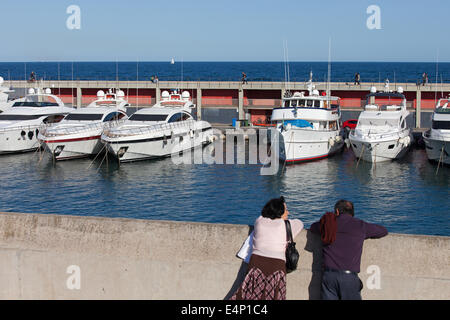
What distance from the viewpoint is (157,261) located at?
334 inches

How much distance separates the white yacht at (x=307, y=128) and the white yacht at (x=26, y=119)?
1590 centimetres

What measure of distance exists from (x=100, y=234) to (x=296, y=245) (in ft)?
9.00

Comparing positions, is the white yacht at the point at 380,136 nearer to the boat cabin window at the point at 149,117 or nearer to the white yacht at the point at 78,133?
the boat cabin window at the point at 149,117

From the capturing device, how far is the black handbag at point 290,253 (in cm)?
760

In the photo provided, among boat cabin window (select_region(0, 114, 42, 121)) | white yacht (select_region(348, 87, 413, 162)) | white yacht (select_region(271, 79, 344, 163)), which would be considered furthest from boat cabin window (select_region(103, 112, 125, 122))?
white yacht (select_region(348, 87, 413, 162))

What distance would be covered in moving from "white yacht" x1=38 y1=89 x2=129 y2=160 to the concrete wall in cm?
2958

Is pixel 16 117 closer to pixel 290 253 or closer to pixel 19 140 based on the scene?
pixel 19 140

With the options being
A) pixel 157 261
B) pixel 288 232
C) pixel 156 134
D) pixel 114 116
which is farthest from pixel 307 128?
pixel 288 232

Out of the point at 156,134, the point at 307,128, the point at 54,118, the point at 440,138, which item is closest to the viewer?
the point at 440,138

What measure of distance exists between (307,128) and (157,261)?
30437 mm

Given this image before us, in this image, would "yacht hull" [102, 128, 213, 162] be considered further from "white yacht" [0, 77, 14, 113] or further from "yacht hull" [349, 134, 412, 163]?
"white yacht" [0, 77, 14, 113]

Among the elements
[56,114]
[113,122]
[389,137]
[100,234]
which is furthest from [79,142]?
[100,234]
